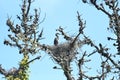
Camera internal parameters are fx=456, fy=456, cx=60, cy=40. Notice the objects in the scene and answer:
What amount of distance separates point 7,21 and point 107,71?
14.0 m

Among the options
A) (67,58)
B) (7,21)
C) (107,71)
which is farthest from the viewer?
(7,21)

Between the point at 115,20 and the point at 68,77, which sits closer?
the point at 115,20

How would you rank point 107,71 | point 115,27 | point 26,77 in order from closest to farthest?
point 115,27 < point 107,71 < point 26,77

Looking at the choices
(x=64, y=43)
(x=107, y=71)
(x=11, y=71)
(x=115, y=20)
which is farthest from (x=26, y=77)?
(x=115, y=20)

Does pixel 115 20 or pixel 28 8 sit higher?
pixel 28 8

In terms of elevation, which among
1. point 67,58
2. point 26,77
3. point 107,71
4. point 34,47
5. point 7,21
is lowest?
point 107,71

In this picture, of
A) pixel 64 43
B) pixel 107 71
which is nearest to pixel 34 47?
pixel 64 43

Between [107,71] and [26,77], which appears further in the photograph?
[26,77]

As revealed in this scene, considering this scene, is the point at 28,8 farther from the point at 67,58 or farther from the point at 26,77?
the point at 67,58

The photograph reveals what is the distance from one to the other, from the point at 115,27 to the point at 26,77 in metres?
11.5

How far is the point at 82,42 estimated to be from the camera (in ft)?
93.7

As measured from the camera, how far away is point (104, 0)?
25672 mm

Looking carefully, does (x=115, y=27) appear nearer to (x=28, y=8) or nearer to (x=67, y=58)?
(x=67, y=58)

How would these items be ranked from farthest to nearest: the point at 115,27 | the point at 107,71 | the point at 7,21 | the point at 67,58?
the point at 7,21 → the point at 67,58 → the point at 107,71 → the point at 115,27
